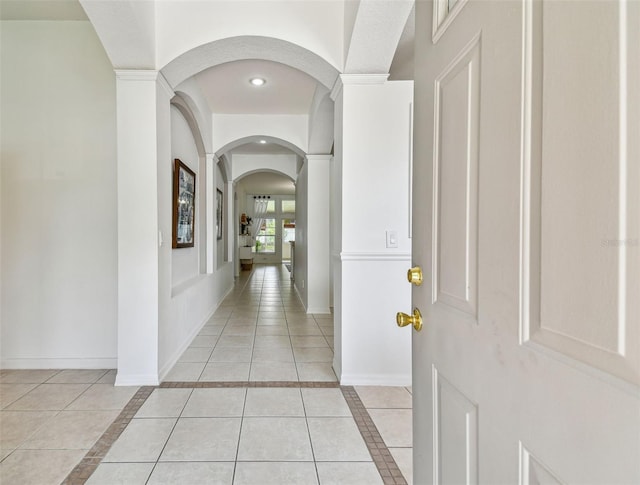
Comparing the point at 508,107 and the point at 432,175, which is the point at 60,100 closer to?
the point at 432,175

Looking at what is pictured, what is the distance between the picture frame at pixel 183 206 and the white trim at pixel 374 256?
1750 millimetres

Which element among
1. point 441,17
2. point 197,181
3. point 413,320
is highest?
point 197,181

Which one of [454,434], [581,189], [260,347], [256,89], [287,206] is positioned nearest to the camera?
[581,189]

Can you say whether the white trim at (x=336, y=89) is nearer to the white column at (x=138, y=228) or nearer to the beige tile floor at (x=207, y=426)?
the white column at (x=138, y=228)

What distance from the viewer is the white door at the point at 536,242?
0.42 metres

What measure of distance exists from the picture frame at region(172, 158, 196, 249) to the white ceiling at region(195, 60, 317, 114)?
0.98 meters

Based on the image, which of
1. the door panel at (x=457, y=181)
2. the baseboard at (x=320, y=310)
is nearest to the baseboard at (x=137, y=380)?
the door panel at (x=457, y=181)

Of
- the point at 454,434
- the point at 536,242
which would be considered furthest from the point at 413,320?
the point at 536,242

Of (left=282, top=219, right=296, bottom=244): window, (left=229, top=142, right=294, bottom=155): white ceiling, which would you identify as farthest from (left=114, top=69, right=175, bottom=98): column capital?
(left=282, top=219, right=296, bottom=244): window

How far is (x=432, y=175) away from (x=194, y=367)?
2.82 meters

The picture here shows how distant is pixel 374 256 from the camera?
279cm

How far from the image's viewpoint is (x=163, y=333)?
287cm

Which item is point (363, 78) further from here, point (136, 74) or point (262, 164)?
point (262, 164)

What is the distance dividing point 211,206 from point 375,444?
400 centimetres
